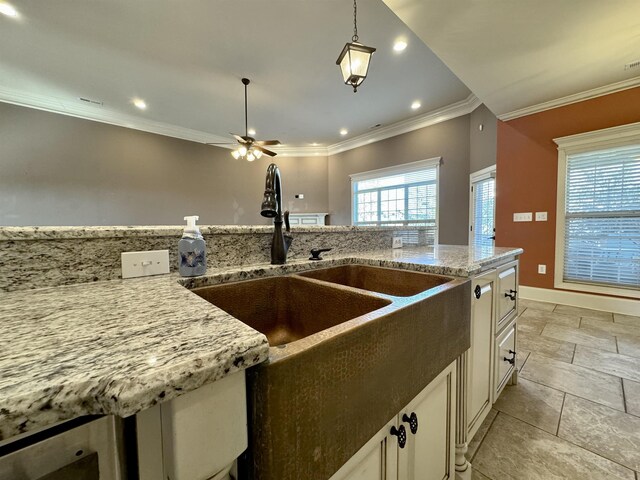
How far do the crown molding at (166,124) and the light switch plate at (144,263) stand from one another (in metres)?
4.73

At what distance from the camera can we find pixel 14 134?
3752mm

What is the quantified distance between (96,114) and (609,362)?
7.16m

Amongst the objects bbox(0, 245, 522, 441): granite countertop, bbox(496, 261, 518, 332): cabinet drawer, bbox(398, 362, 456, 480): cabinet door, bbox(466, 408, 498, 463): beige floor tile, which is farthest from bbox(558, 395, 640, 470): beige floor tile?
bbox(0, 245, 522, 441): granite countertop

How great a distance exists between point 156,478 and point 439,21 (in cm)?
281

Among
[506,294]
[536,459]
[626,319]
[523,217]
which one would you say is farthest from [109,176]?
[626,319]

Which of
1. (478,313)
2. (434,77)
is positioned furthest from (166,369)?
(434,77)

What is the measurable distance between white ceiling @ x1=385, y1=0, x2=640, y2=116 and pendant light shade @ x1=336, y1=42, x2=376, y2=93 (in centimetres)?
33

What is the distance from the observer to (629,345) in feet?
6.82

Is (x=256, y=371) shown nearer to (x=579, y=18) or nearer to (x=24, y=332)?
(x=24, y=332)

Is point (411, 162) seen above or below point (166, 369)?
above

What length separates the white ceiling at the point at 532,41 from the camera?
181cm

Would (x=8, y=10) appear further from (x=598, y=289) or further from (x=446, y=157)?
(x=598, y=289)

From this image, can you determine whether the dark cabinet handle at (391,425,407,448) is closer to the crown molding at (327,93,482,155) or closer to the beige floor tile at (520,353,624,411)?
the beige floor tile at (520,353,624,411)

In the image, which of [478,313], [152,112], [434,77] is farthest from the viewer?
[152,112]
